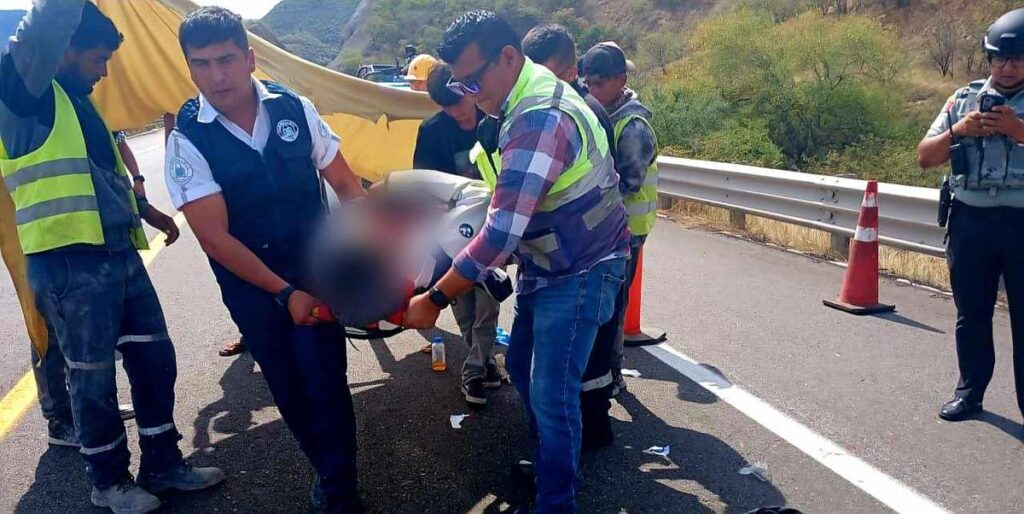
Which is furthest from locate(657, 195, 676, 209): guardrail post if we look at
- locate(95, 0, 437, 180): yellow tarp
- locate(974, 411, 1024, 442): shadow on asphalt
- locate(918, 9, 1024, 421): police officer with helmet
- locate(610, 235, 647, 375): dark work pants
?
locate(974, 411, 1024, 442): shadow on asphalt

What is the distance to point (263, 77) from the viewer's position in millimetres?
5125

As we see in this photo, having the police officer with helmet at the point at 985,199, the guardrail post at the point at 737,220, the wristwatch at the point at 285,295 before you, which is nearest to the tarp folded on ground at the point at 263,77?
the wristwatch at the point at 285,295

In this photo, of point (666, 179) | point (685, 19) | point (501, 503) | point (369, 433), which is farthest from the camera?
point (685, 19)

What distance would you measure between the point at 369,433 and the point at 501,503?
102 cm

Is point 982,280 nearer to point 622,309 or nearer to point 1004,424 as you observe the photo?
point 1004,424

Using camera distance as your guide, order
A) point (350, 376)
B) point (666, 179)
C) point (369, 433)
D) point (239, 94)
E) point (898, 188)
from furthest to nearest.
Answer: point (666, 179)
point (898, 188)
point (350, 376)
point (369, 433)
point (239, 94)

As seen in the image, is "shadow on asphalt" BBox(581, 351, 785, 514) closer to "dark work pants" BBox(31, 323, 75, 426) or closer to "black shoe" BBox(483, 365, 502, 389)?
"black shoe" BBox(483, 365, 502, 389)

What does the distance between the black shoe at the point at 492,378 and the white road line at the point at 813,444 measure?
114 centimetres

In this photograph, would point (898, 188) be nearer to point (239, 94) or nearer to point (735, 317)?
point (735, 317)

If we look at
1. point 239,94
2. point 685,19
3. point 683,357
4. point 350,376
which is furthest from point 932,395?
point 685,19

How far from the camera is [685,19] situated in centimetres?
5675

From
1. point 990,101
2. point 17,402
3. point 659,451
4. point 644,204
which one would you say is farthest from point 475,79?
point 17,402

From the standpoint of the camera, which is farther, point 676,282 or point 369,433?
point 676,282

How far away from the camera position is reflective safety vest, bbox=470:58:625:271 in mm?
2684
